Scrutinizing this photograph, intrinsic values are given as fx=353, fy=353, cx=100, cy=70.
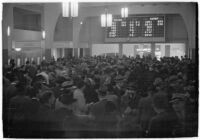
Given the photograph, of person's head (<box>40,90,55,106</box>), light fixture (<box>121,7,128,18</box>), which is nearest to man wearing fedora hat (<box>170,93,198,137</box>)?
light fixture (<box>121,7,128,18</box>)

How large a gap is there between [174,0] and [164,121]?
7.19ft

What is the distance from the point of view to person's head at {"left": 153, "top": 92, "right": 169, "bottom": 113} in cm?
471

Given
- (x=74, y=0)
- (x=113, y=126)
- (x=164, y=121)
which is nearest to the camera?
(x=164, y=121)

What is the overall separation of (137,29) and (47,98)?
2319 mm

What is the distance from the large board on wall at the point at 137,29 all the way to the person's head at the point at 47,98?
1.78m

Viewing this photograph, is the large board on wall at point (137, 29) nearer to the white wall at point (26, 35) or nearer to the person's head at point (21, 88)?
the white wall at point (26, 35)

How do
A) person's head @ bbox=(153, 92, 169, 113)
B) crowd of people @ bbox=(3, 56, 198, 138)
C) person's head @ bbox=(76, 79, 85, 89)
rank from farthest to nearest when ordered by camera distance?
person's head @ bbox=(76, 79, 85, 89), crowd of people @ bbox=(3, 56, 198, 138), person's head @ bbox=(153, 92, 169, 113)

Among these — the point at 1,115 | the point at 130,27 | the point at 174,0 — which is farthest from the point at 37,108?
the point at 174,0

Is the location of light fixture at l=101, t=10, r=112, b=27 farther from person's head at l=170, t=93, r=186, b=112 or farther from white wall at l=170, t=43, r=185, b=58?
person's head at l=170, t=93, r=186, b=112

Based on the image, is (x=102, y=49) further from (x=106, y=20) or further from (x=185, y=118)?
(x=185, y=118)

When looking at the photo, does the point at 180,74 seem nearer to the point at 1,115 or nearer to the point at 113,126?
the point at 113,126

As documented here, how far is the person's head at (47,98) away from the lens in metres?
5.26

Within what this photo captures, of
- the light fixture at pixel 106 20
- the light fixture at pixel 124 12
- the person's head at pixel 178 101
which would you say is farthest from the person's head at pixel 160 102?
the light fixture at pixel 106 20

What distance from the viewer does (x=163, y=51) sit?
642cm
